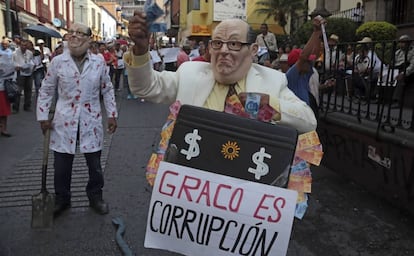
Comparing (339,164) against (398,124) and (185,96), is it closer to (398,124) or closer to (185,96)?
(398,124)

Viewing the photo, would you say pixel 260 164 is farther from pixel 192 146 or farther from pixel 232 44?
pixel 232 44

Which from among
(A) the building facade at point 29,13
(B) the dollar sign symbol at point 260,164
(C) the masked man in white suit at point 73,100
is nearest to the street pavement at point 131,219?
(C) the masked man in white suit at point 73,100

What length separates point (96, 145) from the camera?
4.39m

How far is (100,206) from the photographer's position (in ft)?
14.9

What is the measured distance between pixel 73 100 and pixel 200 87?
7.09 feet

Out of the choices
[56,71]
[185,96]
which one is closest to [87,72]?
[56,71]

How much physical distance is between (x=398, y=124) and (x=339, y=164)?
4.18ft

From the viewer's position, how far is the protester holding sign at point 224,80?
227 cm

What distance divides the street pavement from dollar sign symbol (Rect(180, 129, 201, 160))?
1.78 m

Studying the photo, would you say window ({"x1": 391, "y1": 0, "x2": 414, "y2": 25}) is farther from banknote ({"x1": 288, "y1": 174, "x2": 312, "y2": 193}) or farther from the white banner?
banknote ({"x1": 288, "y1": 174, "x2": 312, "y2": 193})

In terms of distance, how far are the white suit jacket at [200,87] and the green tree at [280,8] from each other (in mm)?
30483

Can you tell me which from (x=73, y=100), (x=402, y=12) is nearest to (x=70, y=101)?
(x=73, y=100)

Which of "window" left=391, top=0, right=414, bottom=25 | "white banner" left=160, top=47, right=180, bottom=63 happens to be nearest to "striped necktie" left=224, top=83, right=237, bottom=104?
"white banner" left=160, top=47, right=180, bottom=63

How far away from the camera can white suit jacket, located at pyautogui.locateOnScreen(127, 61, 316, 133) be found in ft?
7.55
